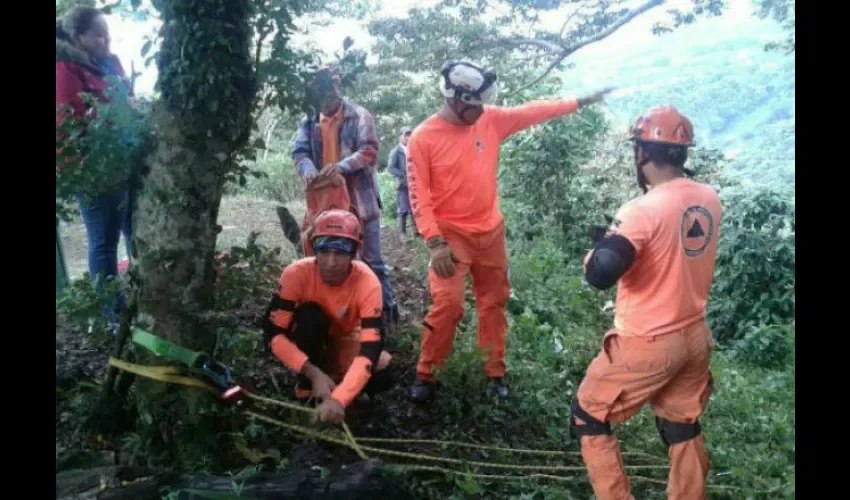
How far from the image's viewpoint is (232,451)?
2.62 meters

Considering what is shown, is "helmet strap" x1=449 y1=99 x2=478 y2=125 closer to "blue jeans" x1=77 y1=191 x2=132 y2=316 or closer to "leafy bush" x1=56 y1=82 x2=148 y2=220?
"leafy bush" x1=56 y1=82 x2=148 y2=220

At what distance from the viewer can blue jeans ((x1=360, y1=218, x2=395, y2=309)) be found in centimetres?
391

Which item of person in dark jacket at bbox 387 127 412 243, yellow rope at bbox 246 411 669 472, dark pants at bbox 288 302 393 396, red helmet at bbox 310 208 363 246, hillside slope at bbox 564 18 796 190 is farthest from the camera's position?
person in dark jacket at bbox 387 127 412 243

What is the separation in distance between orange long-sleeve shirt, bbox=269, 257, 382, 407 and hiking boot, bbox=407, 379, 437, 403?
1.27ft

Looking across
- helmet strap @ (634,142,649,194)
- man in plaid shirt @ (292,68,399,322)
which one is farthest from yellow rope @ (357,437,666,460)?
man in plaid shirt @ (292,68,399,322)

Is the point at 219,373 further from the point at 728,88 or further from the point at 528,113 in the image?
the point at 728,88

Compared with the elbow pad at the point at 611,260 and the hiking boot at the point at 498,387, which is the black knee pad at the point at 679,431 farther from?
the hiking boot at the point at 498,387

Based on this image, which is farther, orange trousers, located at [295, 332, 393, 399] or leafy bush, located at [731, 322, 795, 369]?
orange trousers, located at [295, 332, 393, 399]

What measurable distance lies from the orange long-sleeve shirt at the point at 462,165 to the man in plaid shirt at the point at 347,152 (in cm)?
57

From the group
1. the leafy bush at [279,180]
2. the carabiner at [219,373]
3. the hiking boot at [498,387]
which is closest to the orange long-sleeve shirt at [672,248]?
the hiking boot at [498,387]

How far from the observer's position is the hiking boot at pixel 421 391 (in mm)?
3154

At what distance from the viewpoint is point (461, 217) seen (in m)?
3.15

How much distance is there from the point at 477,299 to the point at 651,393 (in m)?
1.17

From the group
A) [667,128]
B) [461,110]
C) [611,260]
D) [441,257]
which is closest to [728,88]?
[667,128]
